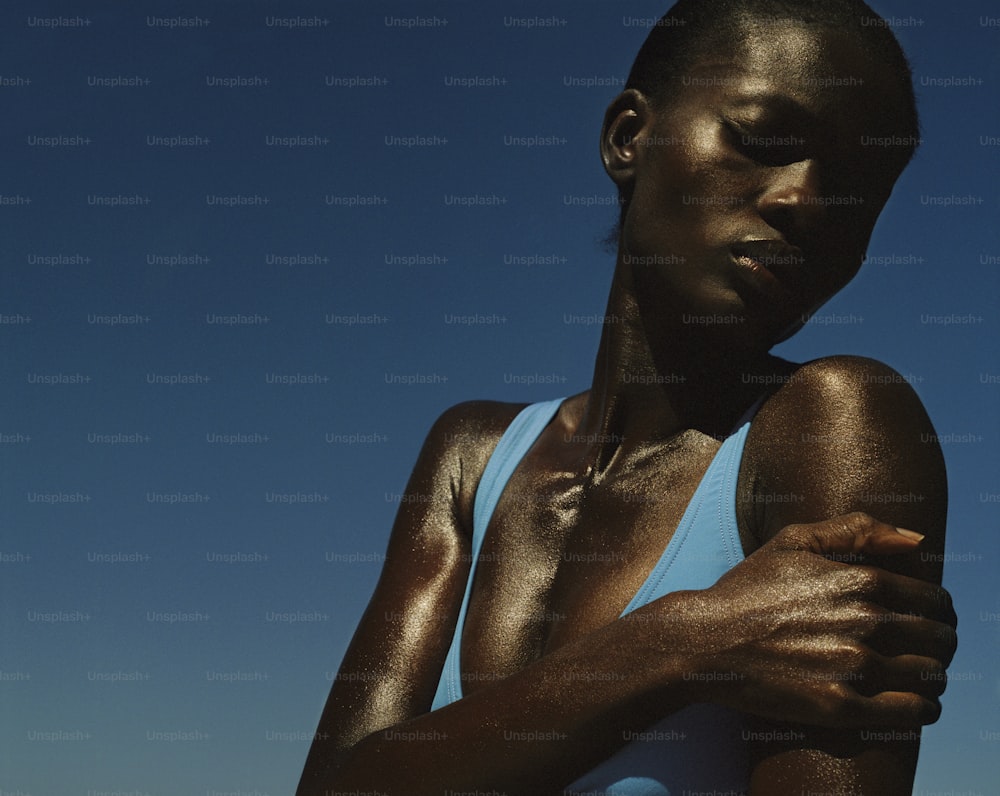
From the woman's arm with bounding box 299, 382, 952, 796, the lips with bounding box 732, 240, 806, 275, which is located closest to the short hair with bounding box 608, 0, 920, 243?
the lips with bounding box 732, 240, 806, 275

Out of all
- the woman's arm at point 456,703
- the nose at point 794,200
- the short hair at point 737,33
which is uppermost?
the short hair at point 737,33

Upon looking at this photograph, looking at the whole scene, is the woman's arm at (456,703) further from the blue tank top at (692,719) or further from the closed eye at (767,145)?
the closed eye at (767,145)

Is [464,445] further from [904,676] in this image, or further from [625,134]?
[904,676]

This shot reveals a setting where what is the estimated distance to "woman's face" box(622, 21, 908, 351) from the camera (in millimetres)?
3043

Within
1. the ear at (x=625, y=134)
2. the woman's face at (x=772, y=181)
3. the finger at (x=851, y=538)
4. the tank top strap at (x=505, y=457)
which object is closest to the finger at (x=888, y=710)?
the finger at (x=851, y=538)

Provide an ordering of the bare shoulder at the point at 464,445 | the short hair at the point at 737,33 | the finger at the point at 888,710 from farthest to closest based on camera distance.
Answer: the bare shoulder at the point at 464,445 → the short hair at the point at 737,33 → the finger at the point at 888,710

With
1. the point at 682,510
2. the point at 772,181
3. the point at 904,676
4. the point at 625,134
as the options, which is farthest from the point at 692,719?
the point at 625,134

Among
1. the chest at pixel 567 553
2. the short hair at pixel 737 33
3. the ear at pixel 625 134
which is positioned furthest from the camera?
the ear at pixel 625 134

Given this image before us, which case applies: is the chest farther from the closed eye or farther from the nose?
the closed eye

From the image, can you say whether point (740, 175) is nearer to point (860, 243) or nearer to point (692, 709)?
point (860, 243)

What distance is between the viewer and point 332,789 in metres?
2.99

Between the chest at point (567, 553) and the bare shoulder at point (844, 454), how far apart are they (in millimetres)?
308

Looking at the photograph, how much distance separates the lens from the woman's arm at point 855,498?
238 cm

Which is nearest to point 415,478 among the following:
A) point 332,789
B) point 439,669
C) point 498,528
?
point 498,528
